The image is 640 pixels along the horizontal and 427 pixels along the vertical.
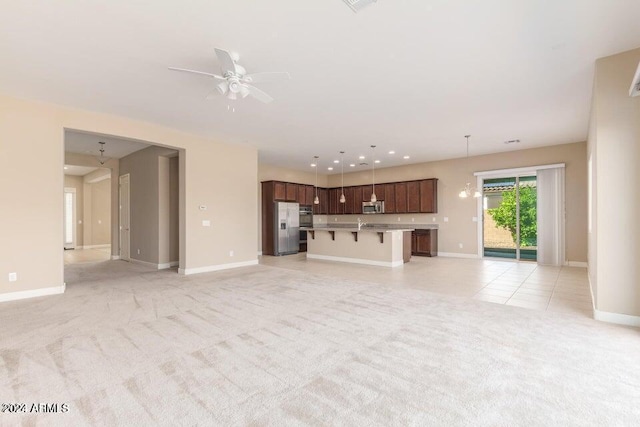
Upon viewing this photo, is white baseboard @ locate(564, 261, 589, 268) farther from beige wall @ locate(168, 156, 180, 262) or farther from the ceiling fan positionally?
beige wall @ locate(168, 156, 180, 262)

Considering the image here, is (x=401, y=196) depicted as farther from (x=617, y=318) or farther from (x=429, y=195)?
(x=617, y=318)

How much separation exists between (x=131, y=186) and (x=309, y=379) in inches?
314

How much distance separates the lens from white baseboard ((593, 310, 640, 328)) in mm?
3180

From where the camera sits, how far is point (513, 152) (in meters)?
7.79

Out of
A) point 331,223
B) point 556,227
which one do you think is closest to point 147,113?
point 331,223

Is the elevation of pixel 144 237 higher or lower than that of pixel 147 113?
lower

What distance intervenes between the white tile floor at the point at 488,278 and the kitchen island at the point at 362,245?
35 centimetres

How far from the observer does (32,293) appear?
4.43 meters

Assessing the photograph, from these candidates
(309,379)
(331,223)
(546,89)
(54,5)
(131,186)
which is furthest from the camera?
(331,223)

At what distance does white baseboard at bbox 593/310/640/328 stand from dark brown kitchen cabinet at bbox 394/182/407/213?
251 inches

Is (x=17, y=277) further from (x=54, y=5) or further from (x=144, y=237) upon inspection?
(x=54, y=5)

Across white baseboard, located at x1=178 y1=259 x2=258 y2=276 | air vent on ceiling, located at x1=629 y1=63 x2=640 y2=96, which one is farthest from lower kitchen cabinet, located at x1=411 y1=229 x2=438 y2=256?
air vent on ceiling, located at x1=629 y1=63 x2=640 y2=96

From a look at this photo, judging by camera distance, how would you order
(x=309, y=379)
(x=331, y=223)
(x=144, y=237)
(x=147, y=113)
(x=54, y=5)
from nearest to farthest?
(x=309, y=379)
(x=54, y=5)
(x=147, y=113)
(x=144, y=237)
(x=331, y=223)

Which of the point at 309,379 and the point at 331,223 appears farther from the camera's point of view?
the point at 331,223
